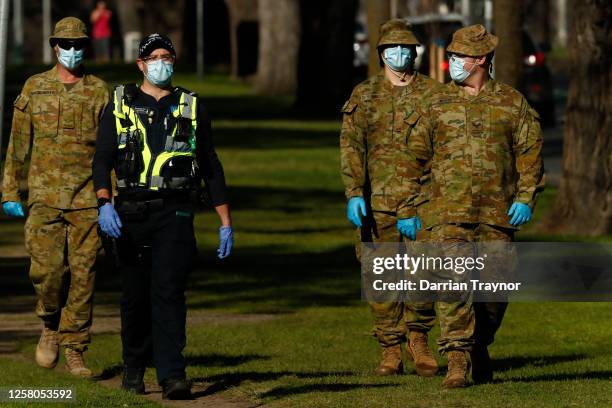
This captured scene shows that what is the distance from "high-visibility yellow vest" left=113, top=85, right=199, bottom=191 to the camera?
34.1 ft

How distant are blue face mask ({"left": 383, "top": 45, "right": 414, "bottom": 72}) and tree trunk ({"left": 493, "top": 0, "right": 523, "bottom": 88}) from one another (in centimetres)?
950

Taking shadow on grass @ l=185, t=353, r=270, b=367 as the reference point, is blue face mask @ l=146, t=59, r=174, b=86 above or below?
above

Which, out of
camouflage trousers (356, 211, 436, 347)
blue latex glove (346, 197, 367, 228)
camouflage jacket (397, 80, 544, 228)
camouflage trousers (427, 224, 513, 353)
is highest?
camouflage jacket (397, 80, 544, 228)

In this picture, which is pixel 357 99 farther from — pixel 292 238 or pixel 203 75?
pixel 203 75

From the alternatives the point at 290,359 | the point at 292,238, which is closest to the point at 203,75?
the point at 292,238

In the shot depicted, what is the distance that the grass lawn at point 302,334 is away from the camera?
1086 cm

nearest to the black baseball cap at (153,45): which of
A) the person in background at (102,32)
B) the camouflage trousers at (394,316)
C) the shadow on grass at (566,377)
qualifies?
the camouflage trousers at (394,316)

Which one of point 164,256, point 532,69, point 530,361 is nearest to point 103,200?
point 164,256

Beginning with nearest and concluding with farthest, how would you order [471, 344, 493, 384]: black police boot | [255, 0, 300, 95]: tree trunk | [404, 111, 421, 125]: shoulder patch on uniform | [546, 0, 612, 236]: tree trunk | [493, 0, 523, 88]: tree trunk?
[404, 111, 421, 125]: shoulder patch on uniform < [471, 344, 493, 384]: black police boot < [546, 0, 612, 236]: tree trunk < [493, 0, 523, 88]: tree trunk < [255, 0, 300, 95]: tree trunk

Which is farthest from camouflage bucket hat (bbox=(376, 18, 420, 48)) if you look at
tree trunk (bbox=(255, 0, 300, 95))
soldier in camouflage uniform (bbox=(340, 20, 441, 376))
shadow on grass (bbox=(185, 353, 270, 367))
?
tree trunk (bbox=(255, 0, 300, 95))

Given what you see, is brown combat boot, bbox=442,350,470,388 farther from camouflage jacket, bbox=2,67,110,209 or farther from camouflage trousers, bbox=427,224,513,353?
camouflage jacket, bbox=2,67,110,209

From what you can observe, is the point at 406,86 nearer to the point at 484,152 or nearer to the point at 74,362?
the point at 484,152

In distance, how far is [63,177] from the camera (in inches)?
468

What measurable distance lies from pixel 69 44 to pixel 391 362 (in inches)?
107
